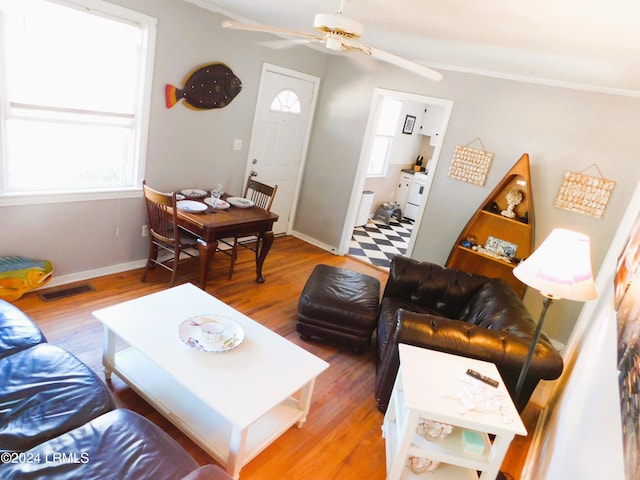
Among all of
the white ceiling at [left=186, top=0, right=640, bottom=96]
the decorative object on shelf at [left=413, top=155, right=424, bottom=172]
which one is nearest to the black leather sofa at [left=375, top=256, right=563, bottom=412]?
the white ceiling at [left=186, top=0, right=640, bottom=96]

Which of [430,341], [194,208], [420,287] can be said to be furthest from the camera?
[194,208]

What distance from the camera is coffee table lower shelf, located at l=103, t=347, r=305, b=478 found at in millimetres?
1978

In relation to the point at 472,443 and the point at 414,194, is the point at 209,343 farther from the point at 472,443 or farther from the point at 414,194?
the point at 414,194

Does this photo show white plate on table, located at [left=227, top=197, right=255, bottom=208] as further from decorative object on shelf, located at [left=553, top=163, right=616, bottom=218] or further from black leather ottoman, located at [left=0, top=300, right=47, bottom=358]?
decorative object on shelf, located at [left=553, top=163, right=616, bottom=218]

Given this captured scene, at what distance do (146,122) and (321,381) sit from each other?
2.49 metres

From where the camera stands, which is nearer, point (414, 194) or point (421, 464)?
point (421, 464)

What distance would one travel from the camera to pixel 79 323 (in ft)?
9.45

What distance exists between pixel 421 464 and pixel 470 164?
116 inches

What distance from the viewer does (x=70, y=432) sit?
1.53 meters

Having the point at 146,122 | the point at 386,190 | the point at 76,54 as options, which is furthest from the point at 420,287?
the point at 386,190

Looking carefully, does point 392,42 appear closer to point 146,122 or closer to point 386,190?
point 146,122

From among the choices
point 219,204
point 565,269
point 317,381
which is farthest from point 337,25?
point 219,204

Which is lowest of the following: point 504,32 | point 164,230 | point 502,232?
point 164,230

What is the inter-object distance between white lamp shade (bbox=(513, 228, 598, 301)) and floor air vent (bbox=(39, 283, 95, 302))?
3.21 metres
